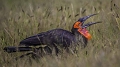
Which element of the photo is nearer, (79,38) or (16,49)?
(79,38)

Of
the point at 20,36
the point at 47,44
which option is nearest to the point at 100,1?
the point at 20,36

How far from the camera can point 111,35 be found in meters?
8.09

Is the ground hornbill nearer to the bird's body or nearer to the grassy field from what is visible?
the bird's body

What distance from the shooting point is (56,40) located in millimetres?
7918

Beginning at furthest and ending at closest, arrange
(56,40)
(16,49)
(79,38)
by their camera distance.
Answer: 1. (16,49)
2. (56,40)
3. (79,38)

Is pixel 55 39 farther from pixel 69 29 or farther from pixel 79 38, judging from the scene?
pixel 69 29

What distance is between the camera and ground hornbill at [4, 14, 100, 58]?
782 centimetres

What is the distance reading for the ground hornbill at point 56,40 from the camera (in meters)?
7.82

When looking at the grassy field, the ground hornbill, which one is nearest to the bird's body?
the ground hornbill

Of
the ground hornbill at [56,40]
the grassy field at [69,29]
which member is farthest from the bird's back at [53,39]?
the grassy field at [69,29]

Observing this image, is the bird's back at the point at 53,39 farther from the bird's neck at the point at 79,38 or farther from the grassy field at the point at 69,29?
the grassy field at the point at 69,29

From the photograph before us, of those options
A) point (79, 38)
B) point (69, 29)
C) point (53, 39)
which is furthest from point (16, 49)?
point (69, 29)

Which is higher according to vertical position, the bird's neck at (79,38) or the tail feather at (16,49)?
the bird's neck at (79,38)

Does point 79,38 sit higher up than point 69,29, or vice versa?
point 69,29
